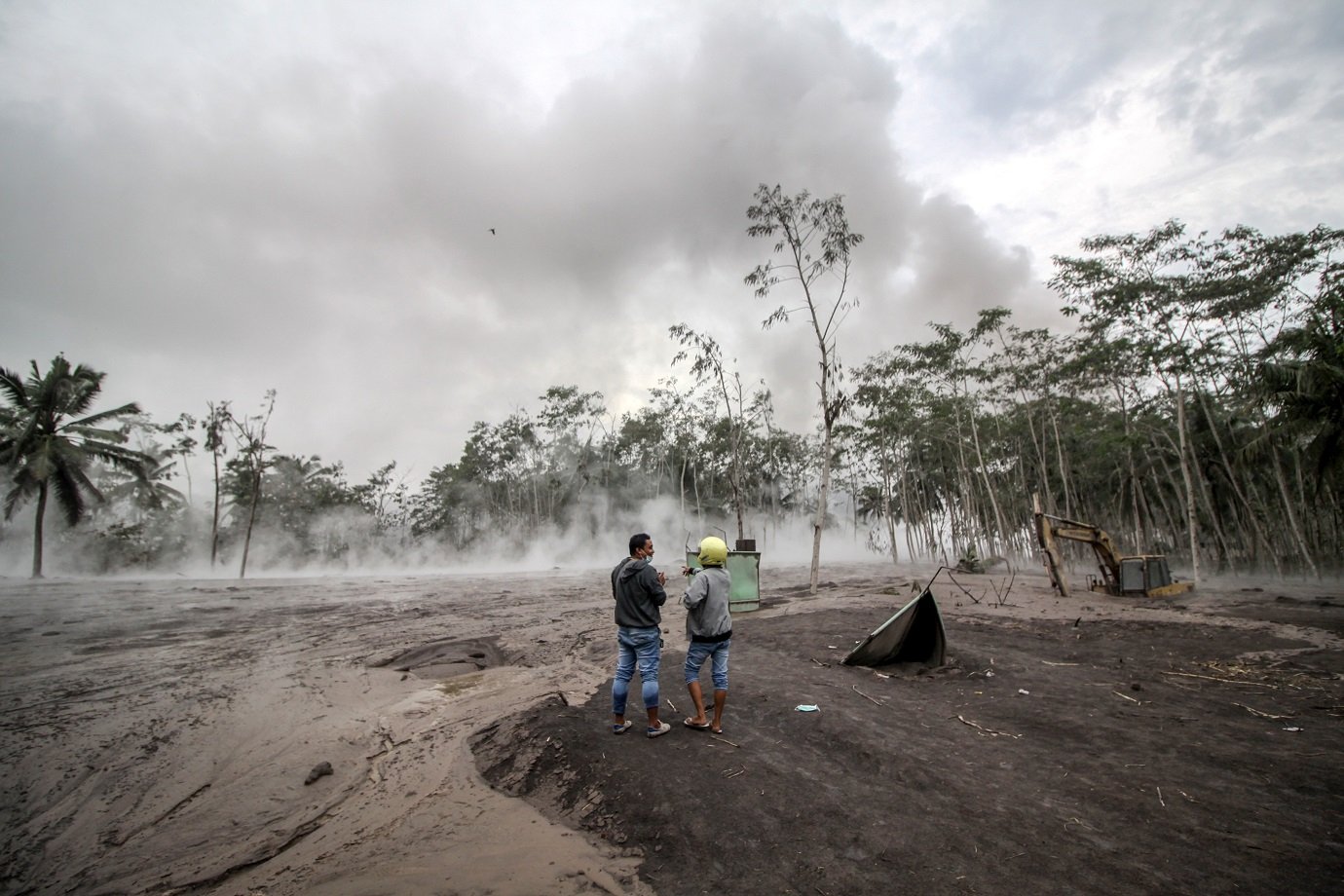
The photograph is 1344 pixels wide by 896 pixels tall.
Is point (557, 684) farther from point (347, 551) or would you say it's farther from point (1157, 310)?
point (347, 551)

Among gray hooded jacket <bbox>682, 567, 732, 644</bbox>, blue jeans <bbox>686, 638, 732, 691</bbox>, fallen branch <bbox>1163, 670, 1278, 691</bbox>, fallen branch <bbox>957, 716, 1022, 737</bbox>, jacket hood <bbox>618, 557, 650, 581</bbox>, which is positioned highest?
jacket hood <bbox>618, 557, 650, 581</bbox>

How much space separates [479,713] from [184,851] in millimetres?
2485

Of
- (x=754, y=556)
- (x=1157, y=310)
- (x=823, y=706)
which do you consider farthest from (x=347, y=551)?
(x=1157, y=310)

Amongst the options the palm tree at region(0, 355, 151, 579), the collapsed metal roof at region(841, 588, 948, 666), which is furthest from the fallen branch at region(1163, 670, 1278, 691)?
the palm tree at region(0, 355, 151, 579)

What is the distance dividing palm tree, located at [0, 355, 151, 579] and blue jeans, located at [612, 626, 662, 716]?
2970cm

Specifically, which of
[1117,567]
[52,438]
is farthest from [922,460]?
[52,438]

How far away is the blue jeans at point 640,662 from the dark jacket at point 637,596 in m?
0.08

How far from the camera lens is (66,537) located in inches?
1237

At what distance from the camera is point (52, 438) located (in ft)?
76.0

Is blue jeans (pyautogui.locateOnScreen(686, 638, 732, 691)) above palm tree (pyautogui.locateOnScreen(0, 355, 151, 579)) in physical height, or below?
below

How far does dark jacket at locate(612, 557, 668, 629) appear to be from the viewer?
4828 mm

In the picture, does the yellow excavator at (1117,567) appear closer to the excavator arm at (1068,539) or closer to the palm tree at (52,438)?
the excavator arm at (1068,539)

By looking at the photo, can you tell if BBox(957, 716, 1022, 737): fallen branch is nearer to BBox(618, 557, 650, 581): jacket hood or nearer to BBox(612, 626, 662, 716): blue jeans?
BBox(612, 626, 662, 716): blue jeans

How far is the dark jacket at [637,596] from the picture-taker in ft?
15.8
